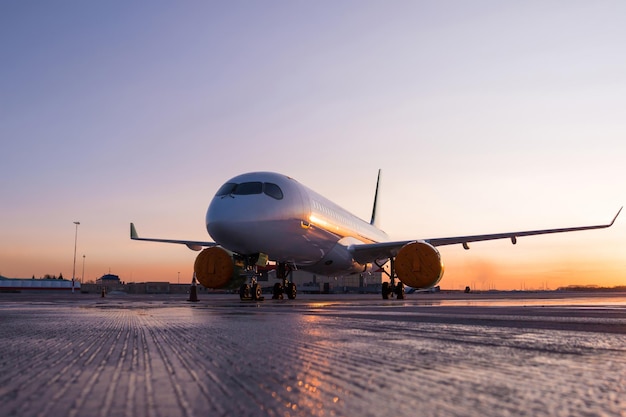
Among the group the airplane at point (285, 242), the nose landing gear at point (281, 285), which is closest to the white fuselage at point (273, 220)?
the airplane at point (285, 242)

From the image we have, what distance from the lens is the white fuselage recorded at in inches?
709

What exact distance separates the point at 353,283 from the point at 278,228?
6353cm

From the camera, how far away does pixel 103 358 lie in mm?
3113

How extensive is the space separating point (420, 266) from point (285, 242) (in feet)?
17.5

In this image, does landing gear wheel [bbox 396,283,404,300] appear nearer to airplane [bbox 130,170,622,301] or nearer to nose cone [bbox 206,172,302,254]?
airplane [bbox 130,170,622,301]

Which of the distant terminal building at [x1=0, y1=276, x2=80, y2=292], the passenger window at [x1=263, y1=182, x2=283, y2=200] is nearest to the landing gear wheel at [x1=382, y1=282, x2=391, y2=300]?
the passenger window at [x1=263, y1=182, x2=283, y2=200]

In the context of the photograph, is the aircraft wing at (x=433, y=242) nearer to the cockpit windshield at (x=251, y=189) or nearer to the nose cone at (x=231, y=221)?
the cockpit windshield at (x=251, y=189)

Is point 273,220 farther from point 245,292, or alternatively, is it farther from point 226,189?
point 245,292

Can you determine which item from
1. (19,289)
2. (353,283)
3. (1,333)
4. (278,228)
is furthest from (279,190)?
(19,289)

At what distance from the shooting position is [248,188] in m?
18.9

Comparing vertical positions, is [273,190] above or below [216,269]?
above

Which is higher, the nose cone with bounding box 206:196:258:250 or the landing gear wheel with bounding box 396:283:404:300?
the nose cone with bounding box 206:196:258:250

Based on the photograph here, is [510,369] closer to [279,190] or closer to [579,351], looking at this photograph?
[579,351]

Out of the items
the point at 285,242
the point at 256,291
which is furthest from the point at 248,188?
the point at 256,291
